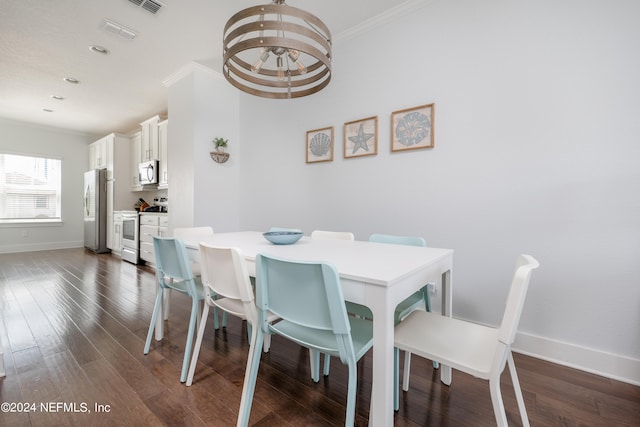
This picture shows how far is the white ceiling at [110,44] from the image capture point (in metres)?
2.35

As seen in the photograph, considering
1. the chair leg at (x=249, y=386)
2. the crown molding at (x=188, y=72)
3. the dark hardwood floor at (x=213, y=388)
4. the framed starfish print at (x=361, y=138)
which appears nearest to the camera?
the chair leg at (x=249, y=386)

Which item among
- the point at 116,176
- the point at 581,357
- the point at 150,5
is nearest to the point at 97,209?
the point at 116,176

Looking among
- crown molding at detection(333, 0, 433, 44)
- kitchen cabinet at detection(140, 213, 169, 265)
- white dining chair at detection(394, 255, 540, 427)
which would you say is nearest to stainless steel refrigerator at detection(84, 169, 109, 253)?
kitchen cabinet at detection(140, 213, 169, 265)

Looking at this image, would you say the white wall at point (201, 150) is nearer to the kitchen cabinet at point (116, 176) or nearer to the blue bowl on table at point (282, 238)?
the blue bowl on table at point (282, 238)

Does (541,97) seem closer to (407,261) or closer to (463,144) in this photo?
(463,144)

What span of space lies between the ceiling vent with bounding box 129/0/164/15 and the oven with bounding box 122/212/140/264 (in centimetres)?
317

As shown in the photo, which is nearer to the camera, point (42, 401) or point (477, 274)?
point (42, 401)

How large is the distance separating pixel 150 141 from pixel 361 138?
3991 mm

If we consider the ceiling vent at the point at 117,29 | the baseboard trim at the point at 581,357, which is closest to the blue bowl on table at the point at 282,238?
the baseboard trim at the point at 581,357

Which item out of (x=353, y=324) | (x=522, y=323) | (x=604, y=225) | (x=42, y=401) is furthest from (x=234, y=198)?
(x=604, y=225)

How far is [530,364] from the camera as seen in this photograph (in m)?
1.69

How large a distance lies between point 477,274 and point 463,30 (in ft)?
5.99

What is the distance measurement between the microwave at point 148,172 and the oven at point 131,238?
1.92 ft

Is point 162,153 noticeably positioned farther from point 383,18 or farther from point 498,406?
point 498,406
